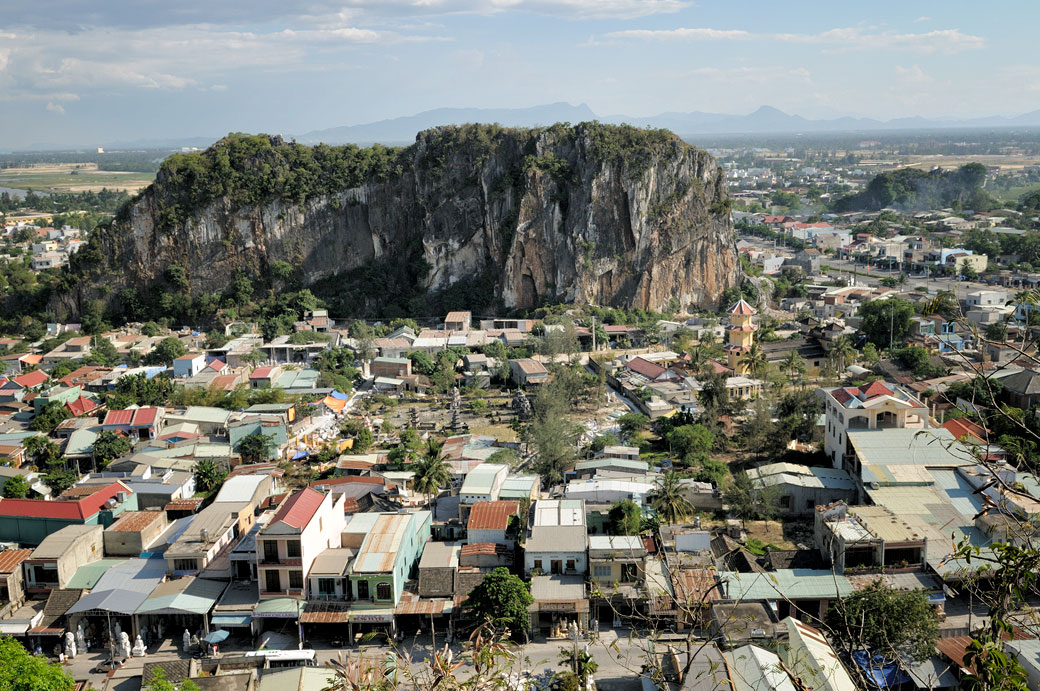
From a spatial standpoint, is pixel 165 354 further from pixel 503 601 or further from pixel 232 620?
pixel 503 601

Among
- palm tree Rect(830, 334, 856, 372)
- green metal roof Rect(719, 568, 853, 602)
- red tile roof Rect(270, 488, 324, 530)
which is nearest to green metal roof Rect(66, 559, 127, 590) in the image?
red tile roof Rect(270, 488, 324, 530)

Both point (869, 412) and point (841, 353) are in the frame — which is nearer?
point (869, 412)

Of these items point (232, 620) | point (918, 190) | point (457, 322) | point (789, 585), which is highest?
point (918, 190)

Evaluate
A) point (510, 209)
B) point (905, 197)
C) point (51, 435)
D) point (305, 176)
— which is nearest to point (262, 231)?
point (305, 176)

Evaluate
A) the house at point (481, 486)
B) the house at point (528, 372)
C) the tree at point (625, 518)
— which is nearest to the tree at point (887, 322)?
the house at point (528, 372)

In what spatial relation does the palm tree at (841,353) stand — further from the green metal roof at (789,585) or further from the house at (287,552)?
the house at (287,552)

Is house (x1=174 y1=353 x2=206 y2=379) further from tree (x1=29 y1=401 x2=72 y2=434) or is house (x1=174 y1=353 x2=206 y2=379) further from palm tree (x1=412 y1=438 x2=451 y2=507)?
palm tree (x1=412 y1=438 x2=451 y2=507)

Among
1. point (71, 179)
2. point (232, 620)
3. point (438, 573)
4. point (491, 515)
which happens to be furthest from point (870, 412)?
point (71, 179)
